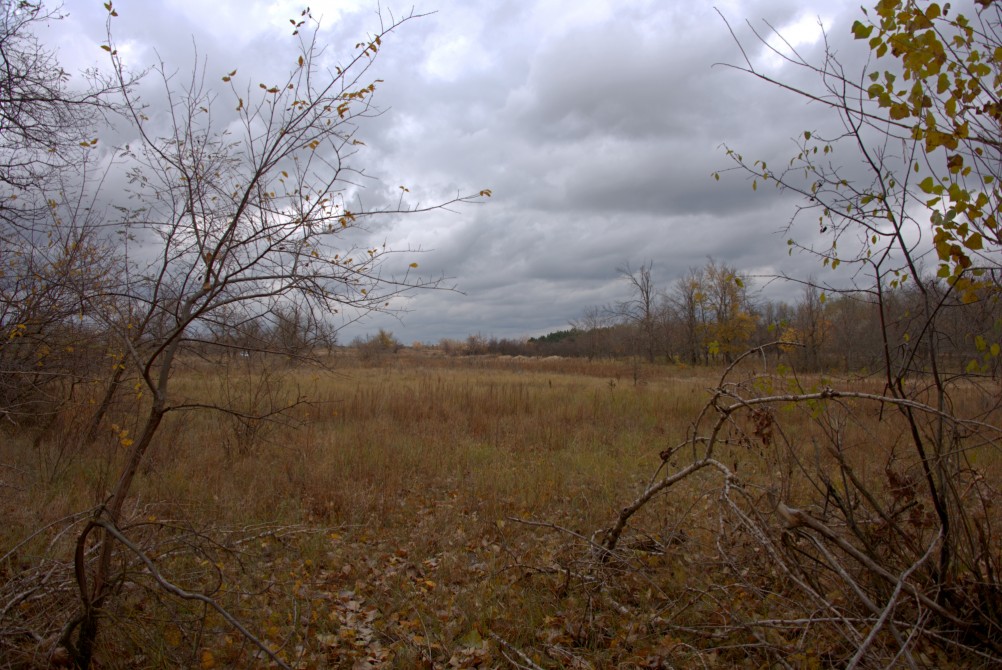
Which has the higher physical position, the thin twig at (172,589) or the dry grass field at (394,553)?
the thin twig at (172,589)

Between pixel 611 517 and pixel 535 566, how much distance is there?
1704mm

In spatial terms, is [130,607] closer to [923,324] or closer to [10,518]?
[10,518]

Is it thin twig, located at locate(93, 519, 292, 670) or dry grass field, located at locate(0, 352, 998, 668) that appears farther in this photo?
dry grass field, located at locate(0, 352, 998, 668)

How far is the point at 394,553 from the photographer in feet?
16.8

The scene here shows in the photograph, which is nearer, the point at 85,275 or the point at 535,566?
the point at 535,566

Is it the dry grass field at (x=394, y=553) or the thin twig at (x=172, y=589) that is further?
the dry grass field at (x=394, y=553)

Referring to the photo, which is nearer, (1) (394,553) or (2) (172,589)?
(2) (172,589)

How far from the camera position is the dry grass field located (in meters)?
3.32

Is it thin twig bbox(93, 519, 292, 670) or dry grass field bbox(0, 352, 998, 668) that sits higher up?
thin twig bbox(93, 519, 292, 670)

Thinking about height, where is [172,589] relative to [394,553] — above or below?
above

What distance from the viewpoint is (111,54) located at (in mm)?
3182

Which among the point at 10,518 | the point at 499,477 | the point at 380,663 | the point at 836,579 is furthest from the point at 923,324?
the point at 10,518

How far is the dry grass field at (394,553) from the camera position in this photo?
332 cm

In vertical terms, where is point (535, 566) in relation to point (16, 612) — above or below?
below
